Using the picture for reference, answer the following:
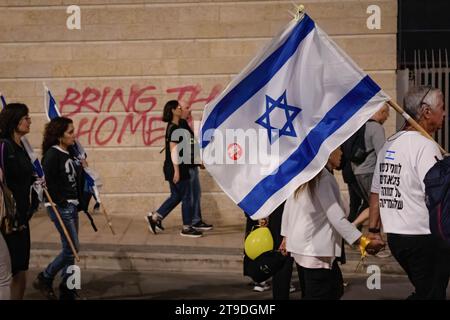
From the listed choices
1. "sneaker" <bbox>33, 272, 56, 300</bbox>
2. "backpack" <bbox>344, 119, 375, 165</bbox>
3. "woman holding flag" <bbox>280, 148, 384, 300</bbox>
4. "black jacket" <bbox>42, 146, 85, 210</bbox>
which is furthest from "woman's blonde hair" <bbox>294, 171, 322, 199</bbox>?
"backpack" <bbox>344, 119, 375, 165</bbox>

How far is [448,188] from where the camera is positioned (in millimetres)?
5297

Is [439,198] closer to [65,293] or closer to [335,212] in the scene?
[335,212]

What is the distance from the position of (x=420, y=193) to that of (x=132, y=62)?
263 inches

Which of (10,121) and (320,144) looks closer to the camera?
(320,144)

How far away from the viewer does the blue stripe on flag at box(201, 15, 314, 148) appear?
5906 millimetres

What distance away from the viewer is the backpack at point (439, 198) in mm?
5281

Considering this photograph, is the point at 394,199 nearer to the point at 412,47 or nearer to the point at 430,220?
the point at 430,220

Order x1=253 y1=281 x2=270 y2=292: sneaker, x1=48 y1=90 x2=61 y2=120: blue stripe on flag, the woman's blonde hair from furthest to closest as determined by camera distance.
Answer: x1=48 y1=90 x2=61 y2=120: blue stripe on flag < x1=253 y1=281 x2=270 y2=292: sneaker < the woman's blonde hair

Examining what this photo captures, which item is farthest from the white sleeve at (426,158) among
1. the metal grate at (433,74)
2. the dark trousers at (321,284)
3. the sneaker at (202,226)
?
the metal grate at (433,74)

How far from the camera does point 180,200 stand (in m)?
10.6

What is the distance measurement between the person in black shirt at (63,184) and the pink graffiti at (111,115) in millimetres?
3901

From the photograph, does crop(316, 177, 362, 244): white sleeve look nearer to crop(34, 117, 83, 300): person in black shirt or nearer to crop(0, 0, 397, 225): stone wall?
crop(34, 117, 83, 300): person in black shirt
